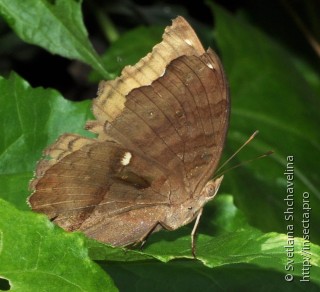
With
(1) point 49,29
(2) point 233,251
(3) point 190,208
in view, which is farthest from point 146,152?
(1) point 49,29

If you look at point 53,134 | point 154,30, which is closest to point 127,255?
point 53,134

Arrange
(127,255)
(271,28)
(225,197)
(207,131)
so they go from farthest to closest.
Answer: (271,28) → (225,197) → (207,131) → (127,255)

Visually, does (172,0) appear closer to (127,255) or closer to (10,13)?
(10,13)

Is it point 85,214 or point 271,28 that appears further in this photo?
point 271,28

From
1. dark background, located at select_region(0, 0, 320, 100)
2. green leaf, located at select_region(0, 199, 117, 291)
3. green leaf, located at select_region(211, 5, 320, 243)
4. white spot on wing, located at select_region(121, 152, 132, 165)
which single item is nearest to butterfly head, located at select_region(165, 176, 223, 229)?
white spot on wing, located at select_region(121, 152, 132, 165)

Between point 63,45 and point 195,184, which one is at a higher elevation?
point 63,45

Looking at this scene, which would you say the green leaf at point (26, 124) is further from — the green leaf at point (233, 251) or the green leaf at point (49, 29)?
the green leaf at point (233, 251)

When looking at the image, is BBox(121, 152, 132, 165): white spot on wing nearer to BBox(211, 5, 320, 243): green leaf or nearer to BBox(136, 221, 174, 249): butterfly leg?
BBox(136, 221, 174, 249): butterfly leg
